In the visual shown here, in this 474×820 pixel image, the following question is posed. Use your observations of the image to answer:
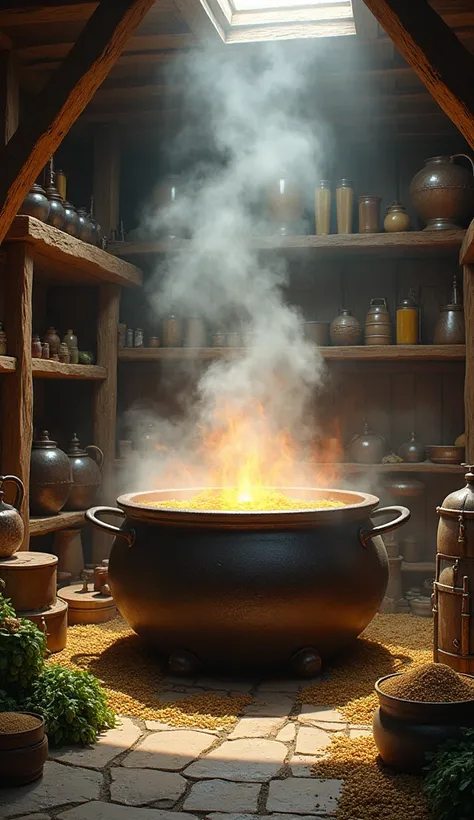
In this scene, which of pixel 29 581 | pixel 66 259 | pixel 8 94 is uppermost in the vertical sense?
pixel 8 94

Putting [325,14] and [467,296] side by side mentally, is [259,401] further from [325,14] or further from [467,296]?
[325,14]

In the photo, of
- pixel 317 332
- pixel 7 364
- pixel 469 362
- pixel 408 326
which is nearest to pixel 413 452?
pixel 469 362

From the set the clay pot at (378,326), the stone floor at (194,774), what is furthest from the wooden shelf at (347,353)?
the stone floor at (194,774)

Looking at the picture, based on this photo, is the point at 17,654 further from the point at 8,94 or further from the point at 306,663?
the point at 8,94

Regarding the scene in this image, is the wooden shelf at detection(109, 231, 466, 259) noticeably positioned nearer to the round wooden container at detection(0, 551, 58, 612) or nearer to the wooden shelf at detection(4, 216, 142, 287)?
the wooden shelf at detection(4, 216, 142, 287)

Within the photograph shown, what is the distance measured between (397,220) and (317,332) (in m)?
0.93

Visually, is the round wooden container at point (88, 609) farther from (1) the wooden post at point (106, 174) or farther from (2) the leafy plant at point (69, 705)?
(1) the wooden post at point (106, 174)

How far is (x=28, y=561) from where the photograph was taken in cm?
412

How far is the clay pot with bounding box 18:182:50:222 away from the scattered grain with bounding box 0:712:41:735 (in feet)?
9.59

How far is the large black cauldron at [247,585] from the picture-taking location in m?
3.66

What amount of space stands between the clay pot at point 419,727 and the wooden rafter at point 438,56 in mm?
1904

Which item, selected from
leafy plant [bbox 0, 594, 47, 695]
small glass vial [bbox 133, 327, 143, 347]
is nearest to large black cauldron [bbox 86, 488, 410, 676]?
leafy plant [bbox 0, 594, 47, 695]

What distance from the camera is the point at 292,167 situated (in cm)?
621

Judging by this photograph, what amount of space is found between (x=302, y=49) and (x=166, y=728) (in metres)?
4.05
